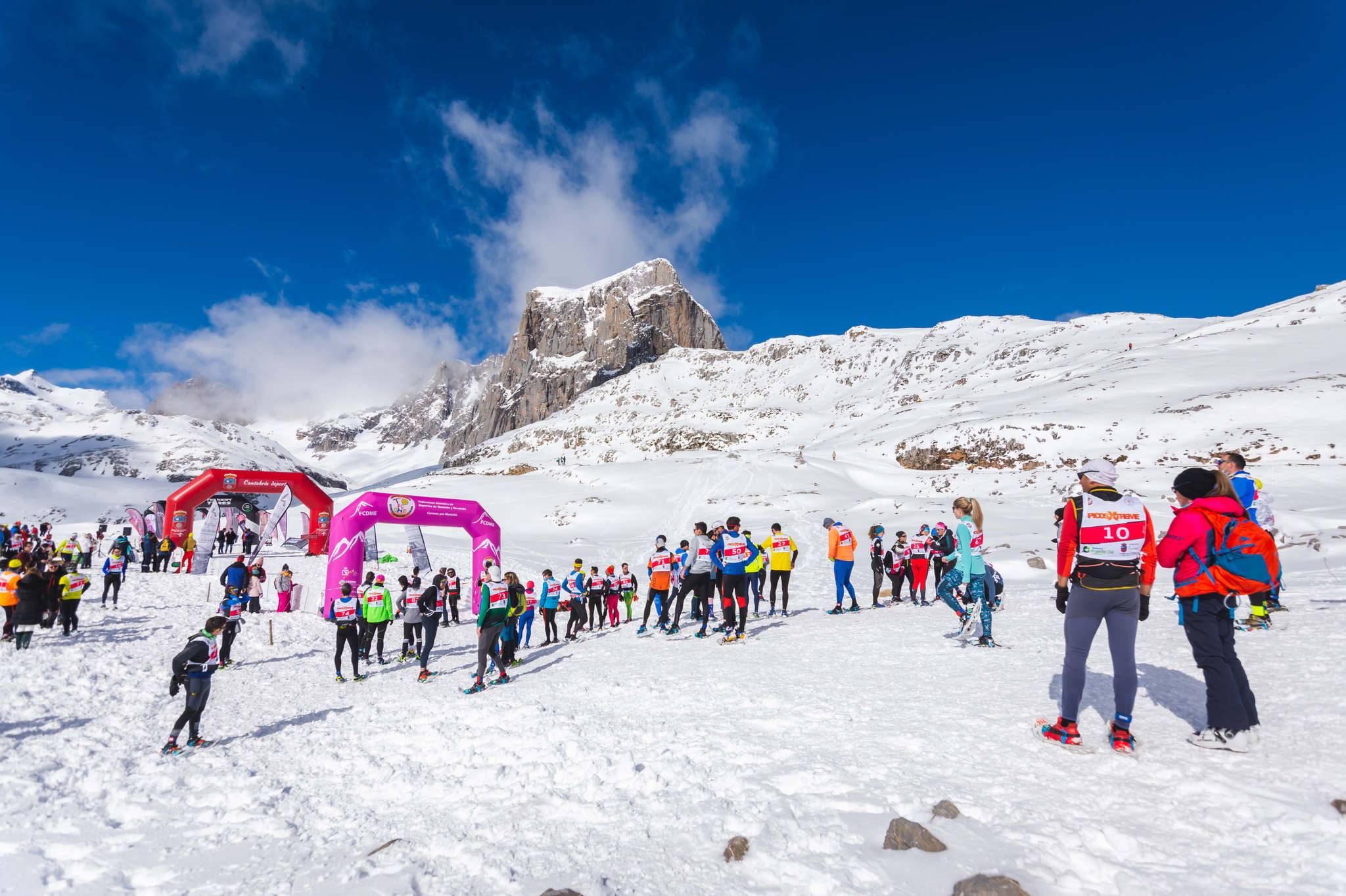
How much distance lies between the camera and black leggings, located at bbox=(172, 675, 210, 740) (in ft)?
24.7

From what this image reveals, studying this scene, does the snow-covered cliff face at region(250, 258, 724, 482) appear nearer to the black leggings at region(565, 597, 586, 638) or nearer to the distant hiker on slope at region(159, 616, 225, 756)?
the black leggings at region(565, 597, 586, 638)

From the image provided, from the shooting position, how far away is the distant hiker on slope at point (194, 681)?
7453mm

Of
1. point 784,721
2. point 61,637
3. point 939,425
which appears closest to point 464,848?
point 784,721

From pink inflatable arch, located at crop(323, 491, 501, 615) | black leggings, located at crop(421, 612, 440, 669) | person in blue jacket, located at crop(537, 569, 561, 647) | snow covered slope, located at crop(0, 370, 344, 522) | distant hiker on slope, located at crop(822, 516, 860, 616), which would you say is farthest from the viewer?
snow covered slope, located at crop(0, 370, 344, 522)

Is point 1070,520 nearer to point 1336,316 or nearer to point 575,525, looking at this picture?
point 575,525

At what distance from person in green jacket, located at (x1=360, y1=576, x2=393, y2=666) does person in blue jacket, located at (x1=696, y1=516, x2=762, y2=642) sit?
740 cm

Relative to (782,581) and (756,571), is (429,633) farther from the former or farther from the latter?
(782,581)

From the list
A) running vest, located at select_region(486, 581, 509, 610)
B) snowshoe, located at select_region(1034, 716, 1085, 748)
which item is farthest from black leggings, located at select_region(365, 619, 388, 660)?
snowshoe, located at select_region(1034, 716, 1085, 748)

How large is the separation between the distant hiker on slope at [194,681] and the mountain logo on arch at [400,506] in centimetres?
1394

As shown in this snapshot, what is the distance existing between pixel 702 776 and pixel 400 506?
19.5 m

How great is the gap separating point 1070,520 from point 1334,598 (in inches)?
336

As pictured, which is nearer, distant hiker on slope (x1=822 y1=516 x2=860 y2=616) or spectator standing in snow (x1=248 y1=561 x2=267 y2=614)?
distant hiker on slope (x1=822 y1=516 x2=860 y2=616)

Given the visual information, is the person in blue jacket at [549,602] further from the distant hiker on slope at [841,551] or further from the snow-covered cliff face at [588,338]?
the snow-covered cliff face at [588,338]

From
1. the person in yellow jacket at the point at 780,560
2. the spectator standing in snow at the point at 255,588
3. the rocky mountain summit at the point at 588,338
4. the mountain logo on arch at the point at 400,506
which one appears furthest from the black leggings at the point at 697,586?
the rocky mountain summit at the point at 588,338
